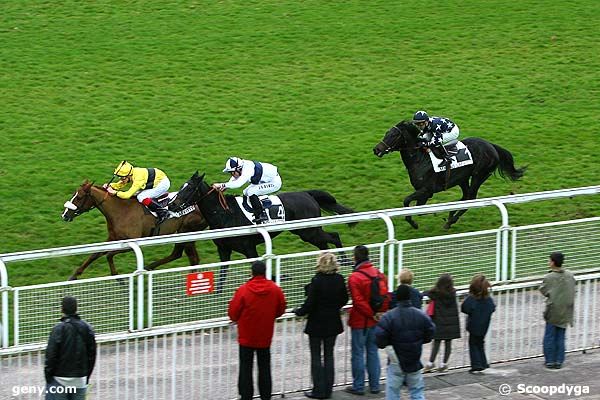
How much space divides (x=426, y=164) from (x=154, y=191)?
12.5 feet

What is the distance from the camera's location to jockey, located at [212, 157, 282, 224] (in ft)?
48.9

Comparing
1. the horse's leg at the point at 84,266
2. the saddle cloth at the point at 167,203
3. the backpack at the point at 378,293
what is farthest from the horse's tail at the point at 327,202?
the backpack at the point at 378,293

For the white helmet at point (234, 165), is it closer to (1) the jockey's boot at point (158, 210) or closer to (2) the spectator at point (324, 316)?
(1) the jockey's boot at point (158, 210)

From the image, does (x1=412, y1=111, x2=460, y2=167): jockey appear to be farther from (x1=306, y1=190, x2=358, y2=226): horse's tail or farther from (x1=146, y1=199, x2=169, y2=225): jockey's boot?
(x1=146, y1=199, x2=169, y2=225): jockey's boot

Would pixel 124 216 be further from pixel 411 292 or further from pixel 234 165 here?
pixel 411 292

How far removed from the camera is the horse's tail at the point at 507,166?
17688 mm

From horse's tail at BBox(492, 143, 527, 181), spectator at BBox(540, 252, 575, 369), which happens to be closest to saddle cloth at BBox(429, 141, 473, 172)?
horse's tail at BBox(492, 143, 527, 181)

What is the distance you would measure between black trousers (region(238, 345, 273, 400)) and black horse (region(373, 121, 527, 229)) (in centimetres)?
615

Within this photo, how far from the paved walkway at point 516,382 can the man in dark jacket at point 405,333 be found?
0.94 m

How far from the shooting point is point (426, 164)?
16.9m

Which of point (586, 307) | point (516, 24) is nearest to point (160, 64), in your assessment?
point (516, 24)

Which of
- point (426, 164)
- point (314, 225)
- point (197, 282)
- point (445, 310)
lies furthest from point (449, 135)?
point (197, 282)

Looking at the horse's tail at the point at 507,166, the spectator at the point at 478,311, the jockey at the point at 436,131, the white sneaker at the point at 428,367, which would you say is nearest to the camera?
the spectator at the point at 478,311

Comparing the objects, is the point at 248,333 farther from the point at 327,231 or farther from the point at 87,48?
the point at 87,48
